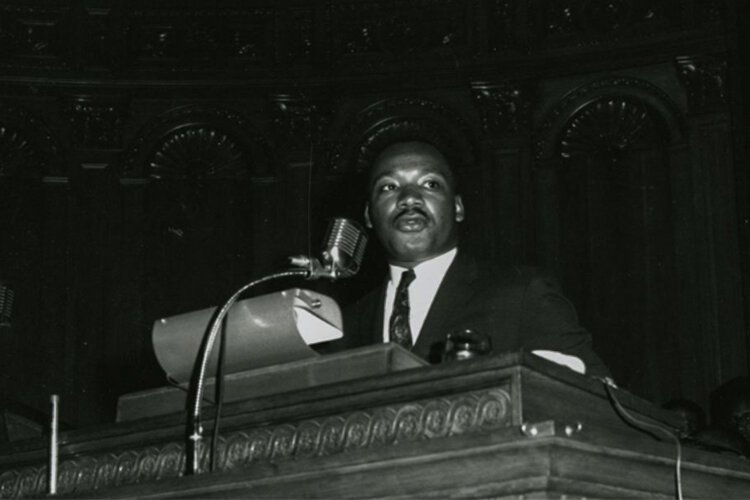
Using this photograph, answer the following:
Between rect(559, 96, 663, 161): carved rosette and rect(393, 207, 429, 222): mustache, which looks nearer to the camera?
rect(393, 207, 429, 222): mustache

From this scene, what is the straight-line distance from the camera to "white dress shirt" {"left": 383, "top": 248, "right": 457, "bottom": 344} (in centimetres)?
389

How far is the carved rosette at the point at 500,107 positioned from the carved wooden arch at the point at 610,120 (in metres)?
0.15

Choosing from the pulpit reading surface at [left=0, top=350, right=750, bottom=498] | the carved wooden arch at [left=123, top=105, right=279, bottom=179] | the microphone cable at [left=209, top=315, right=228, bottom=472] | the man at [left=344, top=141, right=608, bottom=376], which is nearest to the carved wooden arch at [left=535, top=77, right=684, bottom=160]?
the carved wooden arch at [left=123, top=105, right=279, bottom=179]

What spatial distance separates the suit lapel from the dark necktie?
0.24ft

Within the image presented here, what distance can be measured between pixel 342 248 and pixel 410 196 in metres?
1.07

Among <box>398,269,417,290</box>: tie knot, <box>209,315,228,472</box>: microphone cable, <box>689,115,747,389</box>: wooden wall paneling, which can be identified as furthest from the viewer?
<box>689,115,747,389</box>: wooden wall paneling

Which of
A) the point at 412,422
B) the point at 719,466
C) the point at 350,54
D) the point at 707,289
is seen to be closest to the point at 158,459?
the point at 412,422

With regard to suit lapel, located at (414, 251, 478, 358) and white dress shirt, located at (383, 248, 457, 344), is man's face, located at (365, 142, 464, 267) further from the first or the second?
suit lapel, located at (414, 251, 478, 358)

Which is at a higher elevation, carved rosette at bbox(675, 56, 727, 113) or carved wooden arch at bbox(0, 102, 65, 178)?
carved rosette at bbox(675, 56, 727, 113)

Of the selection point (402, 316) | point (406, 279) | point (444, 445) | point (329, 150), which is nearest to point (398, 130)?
point (329, 150)

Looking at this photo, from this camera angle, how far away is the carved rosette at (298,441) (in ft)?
7.37

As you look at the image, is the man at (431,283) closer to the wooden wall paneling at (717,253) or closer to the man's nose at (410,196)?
the man's nose at (410,196)

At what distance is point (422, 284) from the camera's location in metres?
3.94

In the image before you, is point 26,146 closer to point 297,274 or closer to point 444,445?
point 297,274
